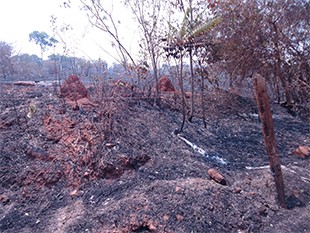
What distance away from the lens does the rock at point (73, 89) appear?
6.11 metres

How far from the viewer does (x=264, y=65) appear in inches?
313

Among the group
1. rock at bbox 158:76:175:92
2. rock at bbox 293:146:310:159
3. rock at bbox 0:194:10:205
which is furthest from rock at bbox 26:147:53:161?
rock at bbox 158:76:175:92

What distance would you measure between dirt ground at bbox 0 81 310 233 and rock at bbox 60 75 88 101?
0.74 feet

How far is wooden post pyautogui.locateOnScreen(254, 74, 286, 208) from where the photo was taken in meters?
3.51

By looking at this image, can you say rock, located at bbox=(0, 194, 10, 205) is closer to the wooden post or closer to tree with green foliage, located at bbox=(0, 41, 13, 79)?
the wooden post

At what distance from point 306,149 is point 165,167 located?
2.57 meters

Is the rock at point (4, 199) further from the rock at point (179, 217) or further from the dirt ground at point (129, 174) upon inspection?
the rock at point (179, 217)

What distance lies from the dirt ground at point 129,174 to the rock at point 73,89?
0.23m

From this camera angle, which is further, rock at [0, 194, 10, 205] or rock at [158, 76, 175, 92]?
rock at [158, 76, 175, 92]

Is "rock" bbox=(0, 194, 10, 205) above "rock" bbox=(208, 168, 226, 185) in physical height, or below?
below

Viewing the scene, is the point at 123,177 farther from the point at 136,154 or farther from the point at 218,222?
the point at 218,222

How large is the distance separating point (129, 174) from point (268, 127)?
1.76 metres

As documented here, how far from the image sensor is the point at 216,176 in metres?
4.20

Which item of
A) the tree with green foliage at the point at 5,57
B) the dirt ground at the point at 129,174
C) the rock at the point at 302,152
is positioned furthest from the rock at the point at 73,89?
the tree with green foliage at the point at 5,57
